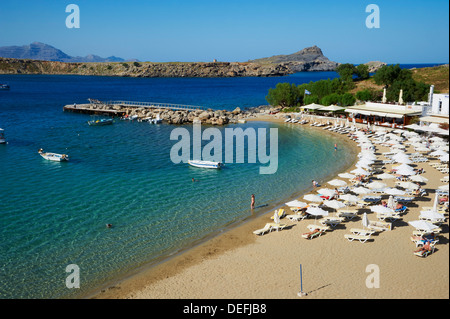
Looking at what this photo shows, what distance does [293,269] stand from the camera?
53.0 ft

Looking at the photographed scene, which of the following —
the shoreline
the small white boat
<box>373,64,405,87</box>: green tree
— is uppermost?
<box>373,64,405,87</box>: green tree

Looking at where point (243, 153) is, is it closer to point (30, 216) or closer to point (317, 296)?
point (30, 216)

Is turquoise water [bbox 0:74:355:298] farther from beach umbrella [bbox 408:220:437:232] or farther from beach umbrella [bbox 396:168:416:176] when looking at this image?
beach umbrella [bbox 408:220:437:232]

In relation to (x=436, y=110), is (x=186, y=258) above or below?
below

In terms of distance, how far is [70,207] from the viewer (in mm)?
23797

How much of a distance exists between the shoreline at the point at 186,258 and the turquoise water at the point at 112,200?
49cm

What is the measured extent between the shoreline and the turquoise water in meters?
0.49

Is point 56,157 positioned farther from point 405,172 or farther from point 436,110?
point 436,110

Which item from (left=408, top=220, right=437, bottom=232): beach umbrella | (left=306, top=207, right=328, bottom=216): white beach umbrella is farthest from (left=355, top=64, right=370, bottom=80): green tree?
(left=408, top=220, right=437, bottom=232): beach umbrella

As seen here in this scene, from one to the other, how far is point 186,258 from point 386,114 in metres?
38.0

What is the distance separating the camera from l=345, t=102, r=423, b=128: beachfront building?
4528 centimetres

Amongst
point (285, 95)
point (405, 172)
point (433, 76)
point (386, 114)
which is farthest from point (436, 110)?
point (433, 76)
